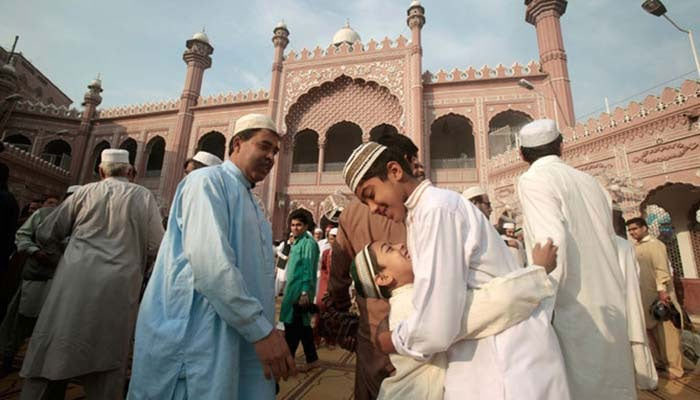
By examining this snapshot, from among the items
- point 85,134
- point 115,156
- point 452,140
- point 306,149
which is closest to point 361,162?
point 115,156

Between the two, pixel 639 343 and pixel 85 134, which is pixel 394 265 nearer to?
pixel 639 343

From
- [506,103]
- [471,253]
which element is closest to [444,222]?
[471,253]

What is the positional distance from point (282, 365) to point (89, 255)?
1527mm

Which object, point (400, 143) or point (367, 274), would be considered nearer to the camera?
point (367, 274)

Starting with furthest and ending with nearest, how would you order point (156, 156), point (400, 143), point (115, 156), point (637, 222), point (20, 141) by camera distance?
point (156, 156) → point (20, 141) → point (637, 222) → point (115, 156) → point (400, 143)

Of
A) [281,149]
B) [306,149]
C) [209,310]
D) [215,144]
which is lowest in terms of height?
[209,310]

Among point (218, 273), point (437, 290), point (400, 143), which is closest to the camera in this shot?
point (437, 290)

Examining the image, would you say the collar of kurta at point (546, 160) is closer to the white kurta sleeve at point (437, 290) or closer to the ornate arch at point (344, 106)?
the white kurta sleeve at point (437, 290)

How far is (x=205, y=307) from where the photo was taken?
1.20 metres

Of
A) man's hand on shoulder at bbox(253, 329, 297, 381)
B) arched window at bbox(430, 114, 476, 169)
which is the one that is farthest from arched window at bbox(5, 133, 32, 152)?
man's hand on shoulder at bbox(253, 329, 297, 381)

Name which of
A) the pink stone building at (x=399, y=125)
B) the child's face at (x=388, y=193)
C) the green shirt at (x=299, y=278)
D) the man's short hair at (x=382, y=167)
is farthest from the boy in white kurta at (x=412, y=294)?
the pink stone building at (x=399, y=125)

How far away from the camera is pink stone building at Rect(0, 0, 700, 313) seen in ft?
26.7

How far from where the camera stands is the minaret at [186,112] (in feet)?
46.2

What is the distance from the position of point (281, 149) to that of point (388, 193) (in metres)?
12.5
